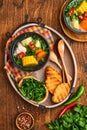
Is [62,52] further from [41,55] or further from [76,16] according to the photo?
[76,16]

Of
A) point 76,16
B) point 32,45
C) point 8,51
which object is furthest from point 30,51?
point 76,16

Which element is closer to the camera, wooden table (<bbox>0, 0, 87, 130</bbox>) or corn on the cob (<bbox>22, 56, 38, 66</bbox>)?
corn on the cob (<bbox>22, 56, 38, 66</bbox>)

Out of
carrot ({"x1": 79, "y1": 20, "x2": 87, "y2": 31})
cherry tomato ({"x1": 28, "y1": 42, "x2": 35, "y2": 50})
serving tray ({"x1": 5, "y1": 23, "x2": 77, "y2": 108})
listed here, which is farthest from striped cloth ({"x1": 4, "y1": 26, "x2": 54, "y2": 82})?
carrot ({"x1": 79, "y1": 20, "x2": 87, "y2": 31})

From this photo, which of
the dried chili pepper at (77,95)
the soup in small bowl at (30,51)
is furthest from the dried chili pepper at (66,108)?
the soup in small bowl at (30,51)

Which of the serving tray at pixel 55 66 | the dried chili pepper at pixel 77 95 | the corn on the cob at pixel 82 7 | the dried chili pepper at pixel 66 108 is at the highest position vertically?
the corn on the cob at pixel 82 7

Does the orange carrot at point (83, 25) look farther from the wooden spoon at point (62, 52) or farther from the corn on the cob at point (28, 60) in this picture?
the corn on the cob at point (28, 60)

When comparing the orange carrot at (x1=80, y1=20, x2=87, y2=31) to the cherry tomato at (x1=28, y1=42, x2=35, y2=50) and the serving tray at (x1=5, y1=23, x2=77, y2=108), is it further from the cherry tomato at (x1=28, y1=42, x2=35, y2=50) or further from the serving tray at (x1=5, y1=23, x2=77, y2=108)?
the cherry tomato at (x1=28, y1=42, x2=35, y2=50)

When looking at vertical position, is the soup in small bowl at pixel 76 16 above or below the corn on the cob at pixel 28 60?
above

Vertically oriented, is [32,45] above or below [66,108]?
above
